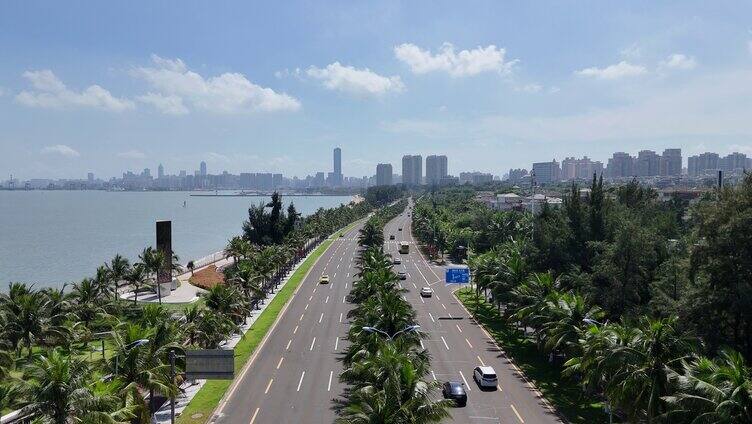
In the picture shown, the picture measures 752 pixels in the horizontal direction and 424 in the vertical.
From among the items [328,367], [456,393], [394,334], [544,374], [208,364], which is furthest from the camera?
[328,367]

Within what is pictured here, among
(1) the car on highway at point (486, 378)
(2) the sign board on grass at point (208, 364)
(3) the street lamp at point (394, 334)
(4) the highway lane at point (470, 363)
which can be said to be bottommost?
(4) the highway lane at point (470, 363)


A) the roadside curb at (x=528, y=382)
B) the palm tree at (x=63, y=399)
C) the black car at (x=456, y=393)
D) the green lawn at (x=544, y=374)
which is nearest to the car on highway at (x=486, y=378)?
the roadside curb at (x=528, y=382)

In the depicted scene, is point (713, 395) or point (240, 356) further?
point (240, 356)

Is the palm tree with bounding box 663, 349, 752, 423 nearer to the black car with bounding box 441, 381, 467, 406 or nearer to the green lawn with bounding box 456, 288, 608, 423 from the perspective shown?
the green lawn with bounding box 456, 288, 608, 423

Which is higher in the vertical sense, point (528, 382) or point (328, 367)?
point (328, 367)

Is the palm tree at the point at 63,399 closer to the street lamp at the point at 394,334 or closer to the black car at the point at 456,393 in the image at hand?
the street lamp at the point at 394,334

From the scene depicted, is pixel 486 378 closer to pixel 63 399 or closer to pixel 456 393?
pixel 456 393

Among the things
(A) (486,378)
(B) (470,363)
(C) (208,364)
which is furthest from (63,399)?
(B) (470,363)

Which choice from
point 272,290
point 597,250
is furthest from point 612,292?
point 272,290
